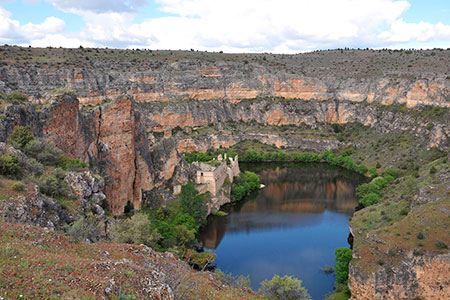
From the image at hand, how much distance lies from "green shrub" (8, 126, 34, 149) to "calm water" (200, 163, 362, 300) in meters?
19.5

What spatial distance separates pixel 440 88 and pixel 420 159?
18890mm

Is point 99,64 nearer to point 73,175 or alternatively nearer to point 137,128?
point 137,128

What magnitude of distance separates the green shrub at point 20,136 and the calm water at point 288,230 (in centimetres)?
1946

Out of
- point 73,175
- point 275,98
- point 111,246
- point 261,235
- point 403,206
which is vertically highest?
point 275,98

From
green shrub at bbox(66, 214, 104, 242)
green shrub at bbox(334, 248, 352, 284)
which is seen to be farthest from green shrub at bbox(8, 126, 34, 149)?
green shrub at bbox(334, 248, 352, 284)

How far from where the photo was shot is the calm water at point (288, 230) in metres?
31.5

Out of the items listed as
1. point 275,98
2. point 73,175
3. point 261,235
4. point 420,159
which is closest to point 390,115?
point 420,159

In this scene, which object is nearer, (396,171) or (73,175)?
(73,175)

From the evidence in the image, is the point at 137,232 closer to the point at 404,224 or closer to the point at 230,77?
the point at 404,224

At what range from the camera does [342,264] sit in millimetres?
29000

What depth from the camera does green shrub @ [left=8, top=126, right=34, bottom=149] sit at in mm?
19891

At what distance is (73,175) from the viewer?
60.8ft

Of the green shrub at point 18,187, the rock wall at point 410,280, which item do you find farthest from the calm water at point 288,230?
the green shrub at point 18,187

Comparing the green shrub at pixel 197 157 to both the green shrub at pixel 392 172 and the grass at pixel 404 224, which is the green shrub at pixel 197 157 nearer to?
the green shrub at pixel 392 172
